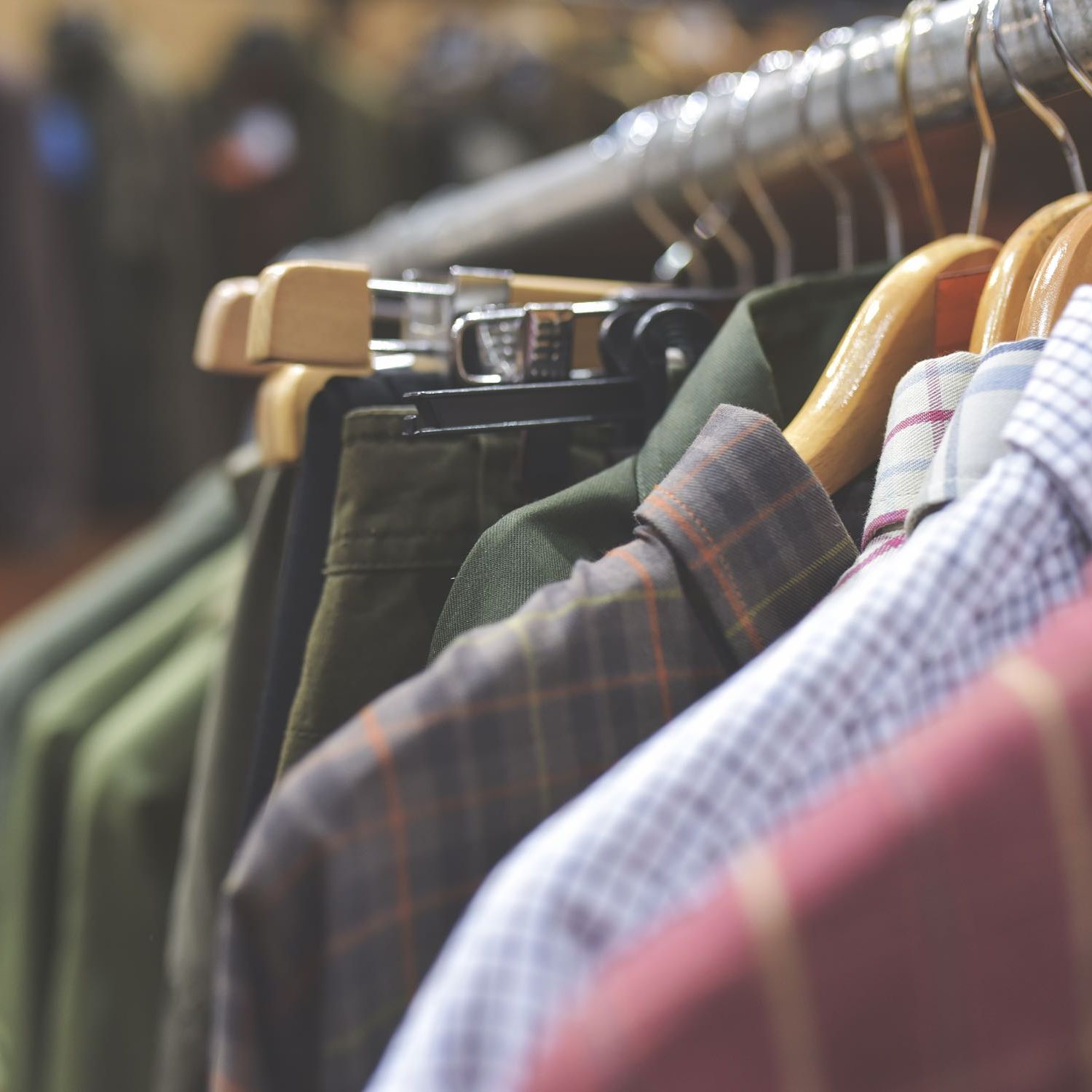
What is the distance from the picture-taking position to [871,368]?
1.35 feet

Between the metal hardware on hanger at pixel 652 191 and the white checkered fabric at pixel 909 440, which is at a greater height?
the metal hardware on hanger at pixel 652 191

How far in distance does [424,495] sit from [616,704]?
168 mm

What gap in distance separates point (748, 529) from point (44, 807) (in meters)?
0.53

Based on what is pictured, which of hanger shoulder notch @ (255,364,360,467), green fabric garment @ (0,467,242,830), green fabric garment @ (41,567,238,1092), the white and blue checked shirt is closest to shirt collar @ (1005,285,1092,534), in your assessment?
the white and blue checked shirt

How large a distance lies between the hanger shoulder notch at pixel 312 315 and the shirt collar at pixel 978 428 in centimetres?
26

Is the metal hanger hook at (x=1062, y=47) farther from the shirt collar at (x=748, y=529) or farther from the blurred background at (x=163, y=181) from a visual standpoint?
the blurred background at (x=163, y=181)

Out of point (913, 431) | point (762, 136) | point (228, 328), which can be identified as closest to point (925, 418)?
point (913, 431)

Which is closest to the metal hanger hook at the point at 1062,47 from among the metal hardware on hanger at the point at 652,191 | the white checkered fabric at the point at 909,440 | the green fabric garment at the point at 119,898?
the white checkered fabric at the point at 909,440

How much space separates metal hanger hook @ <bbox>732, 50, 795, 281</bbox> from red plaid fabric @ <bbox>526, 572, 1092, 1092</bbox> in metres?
0.39

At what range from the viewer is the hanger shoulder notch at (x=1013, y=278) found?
38 centimetres

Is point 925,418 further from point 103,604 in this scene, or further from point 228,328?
point 103,604

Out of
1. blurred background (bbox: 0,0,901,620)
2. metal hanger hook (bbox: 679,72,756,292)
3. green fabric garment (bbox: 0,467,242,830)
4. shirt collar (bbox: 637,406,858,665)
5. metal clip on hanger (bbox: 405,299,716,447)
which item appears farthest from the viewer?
blurred background (bbox: 0,0,901,620)

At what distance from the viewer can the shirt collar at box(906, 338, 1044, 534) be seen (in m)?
0.29

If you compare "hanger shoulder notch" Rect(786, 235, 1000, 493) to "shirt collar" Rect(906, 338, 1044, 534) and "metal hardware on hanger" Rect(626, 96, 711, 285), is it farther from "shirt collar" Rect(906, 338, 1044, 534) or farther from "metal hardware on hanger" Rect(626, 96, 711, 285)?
"metal hardware on hanger" Rect(626, 96, 711, 285)
